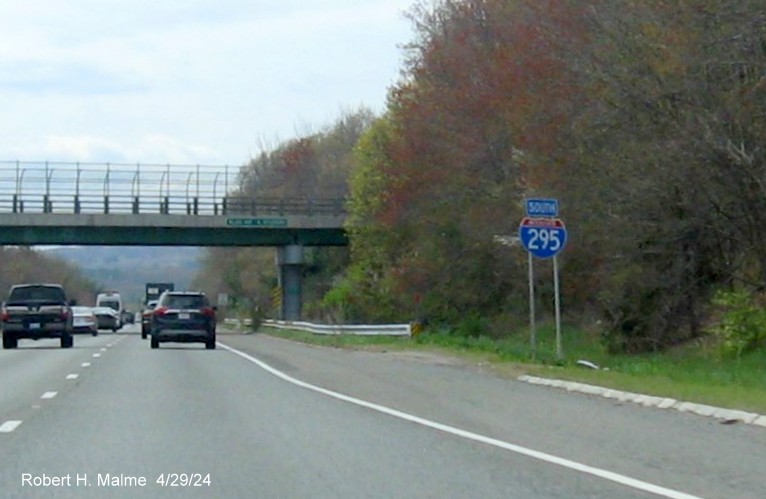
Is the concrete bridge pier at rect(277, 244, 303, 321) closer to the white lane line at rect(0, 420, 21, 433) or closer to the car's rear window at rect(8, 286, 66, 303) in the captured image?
the car's rear window at rect(8, 286, 66, 303)


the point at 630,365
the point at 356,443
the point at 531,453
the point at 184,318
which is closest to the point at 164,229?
the point at 184,318

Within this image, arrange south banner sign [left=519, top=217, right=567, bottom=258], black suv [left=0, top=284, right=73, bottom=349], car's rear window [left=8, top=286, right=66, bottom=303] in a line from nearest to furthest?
1. south banner sign [left=519, top=217, right=567, bottom=258]
2. black suv [left=0, top=284, right=73, bottom=349]
3. car's rear window [left=8, top=286, right=66, bottom=303]

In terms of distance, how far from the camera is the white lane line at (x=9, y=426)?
16688 millimetres

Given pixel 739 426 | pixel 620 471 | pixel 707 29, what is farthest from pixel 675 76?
pixel 620 471

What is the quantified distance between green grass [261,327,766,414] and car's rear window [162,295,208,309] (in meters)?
5.19

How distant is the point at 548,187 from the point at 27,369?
46.6 feet

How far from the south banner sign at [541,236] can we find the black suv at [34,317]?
866 inches

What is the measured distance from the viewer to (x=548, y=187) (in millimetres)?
37719

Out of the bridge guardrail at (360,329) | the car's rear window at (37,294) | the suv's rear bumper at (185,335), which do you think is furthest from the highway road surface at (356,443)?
the bridge guardrail at (360,329)

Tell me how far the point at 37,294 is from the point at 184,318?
6.29m

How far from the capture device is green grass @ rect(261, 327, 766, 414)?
2075cm

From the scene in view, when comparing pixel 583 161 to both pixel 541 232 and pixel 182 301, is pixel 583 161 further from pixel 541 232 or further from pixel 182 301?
pixel 182 301

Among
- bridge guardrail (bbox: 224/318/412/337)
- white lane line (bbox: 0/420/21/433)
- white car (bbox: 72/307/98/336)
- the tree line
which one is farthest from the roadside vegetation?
white car (bbox: 72/307/98/336)

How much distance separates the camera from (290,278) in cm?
7612
